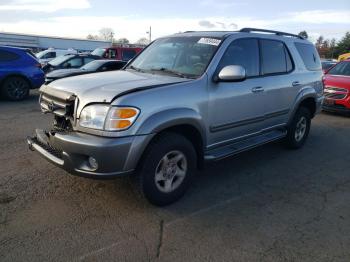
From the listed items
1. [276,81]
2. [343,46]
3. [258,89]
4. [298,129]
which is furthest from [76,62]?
[343,46]

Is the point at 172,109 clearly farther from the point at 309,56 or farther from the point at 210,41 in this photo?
the point at 309,56

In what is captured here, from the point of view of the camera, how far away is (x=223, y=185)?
432 cm

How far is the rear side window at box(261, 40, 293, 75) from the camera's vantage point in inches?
189

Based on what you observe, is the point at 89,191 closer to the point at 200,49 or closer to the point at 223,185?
the point at 223,185

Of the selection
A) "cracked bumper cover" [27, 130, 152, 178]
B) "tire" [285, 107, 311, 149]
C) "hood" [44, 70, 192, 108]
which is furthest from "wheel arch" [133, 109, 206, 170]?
"tire" [285, 107, 311, 149]

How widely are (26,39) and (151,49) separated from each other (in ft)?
198

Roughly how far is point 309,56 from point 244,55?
7.30 ft

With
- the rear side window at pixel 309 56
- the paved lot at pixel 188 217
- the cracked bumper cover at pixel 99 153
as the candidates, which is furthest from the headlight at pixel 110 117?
the rear side window at pixel 309 56

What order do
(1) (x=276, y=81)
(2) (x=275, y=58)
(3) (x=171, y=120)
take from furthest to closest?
(2) (x=275, y=58) < (1) (x=276, y=81) < (3) (x=171, y=120)

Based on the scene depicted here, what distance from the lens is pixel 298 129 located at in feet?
19.7

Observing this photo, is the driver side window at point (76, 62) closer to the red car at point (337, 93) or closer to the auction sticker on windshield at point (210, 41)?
the red car at point (337, 93)

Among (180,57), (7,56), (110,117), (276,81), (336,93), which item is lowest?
(336,93)

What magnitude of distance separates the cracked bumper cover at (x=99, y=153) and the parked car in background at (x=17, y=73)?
25.3 feet

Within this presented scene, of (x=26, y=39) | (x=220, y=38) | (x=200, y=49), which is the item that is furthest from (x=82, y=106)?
(x=26, y=39)
